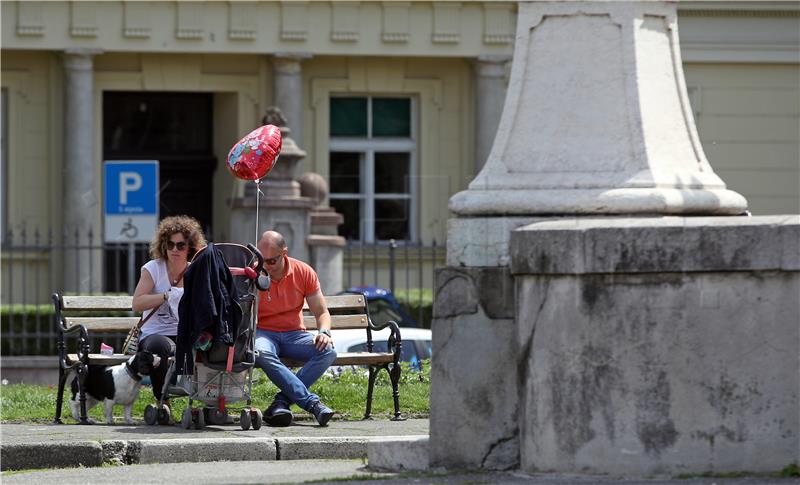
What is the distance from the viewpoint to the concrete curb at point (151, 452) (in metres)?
9.47

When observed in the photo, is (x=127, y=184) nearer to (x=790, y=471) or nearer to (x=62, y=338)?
(x=62, y=338)

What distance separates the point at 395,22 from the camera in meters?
27.6

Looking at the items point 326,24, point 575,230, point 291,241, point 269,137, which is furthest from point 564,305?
point 326,24

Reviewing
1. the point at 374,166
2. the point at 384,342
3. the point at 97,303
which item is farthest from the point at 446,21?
the point at 97,303

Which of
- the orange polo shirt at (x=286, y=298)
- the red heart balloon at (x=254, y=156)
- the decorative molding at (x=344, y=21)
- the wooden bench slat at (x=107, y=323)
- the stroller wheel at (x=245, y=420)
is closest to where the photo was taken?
the stroller wheel at (x=245, y=420)

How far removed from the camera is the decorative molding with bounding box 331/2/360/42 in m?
27.4

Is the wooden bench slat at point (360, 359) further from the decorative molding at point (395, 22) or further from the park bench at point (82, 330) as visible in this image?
the decorative molding at point (395, 22)

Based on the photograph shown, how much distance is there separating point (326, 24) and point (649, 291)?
2034cm

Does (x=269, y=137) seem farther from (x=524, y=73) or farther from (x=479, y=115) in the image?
(x=479, y=115)

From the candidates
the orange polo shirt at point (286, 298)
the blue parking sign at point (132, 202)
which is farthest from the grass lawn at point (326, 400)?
the blue parking sign at point (132, 202)

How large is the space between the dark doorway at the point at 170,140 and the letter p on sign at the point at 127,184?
9.00m

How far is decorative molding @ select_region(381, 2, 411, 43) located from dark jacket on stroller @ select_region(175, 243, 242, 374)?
17.3 meters

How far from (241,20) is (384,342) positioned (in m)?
11.6

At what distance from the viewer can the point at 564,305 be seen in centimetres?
755
